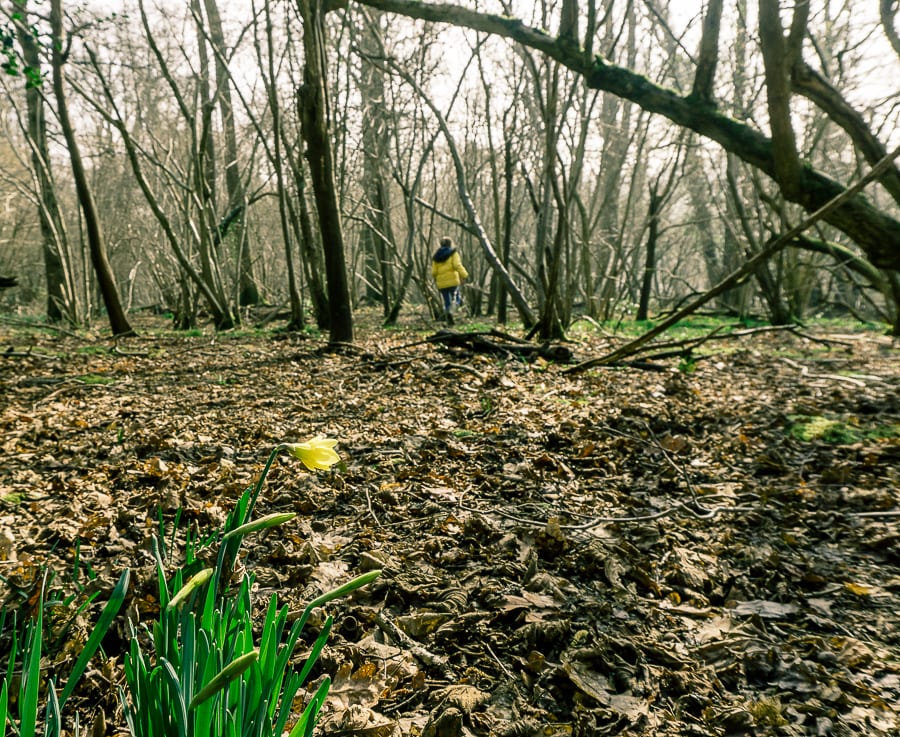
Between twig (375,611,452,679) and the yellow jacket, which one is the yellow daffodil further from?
the yellow jacket

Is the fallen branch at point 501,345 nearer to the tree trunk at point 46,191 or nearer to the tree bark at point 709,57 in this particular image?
the tree bark at point 709,57

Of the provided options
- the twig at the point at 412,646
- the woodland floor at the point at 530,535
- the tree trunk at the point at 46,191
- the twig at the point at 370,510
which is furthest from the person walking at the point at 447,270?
the twig at the point at 412,646

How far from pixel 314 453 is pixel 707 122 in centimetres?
585

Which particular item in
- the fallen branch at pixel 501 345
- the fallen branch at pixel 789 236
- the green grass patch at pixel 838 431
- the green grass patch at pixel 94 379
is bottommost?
the green grass patch at pixel 838 431

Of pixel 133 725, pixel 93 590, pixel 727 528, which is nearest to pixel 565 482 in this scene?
pixel 727 528

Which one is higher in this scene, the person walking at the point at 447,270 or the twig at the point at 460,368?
the person walking at the point at 447,270

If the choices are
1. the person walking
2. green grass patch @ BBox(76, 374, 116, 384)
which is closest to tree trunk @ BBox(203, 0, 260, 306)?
the person walking

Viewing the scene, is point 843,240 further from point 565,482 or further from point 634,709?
point 634,709

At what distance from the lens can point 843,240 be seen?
682 inches

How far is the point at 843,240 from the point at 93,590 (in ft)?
67.1

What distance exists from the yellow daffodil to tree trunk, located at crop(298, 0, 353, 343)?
647cm

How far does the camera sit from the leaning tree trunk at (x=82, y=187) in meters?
8.56

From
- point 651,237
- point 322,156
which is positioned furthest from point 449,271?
point 651,237

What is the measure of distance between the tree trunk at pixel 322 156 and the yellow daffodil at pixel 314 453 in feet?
21.2
